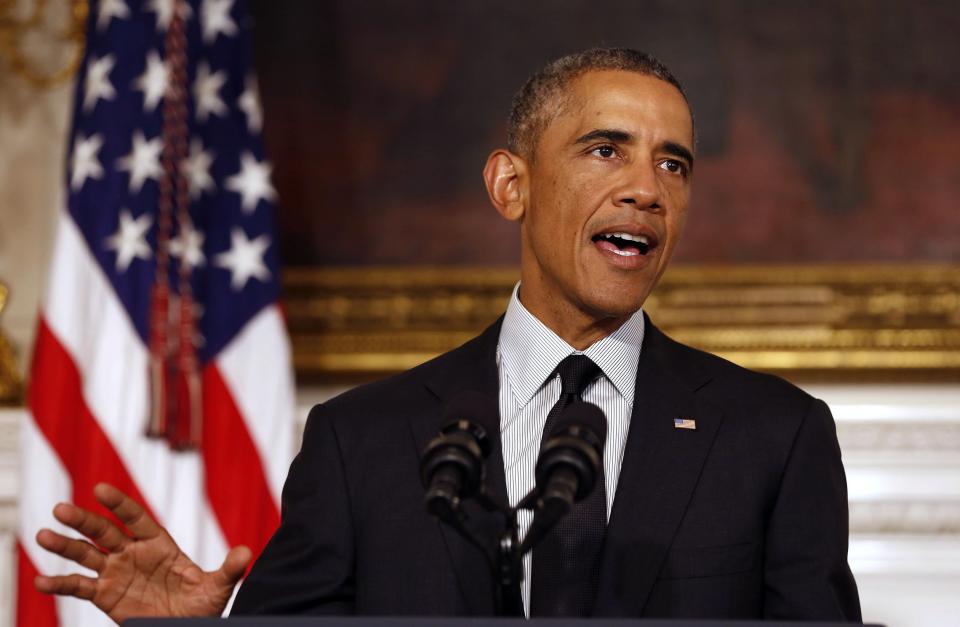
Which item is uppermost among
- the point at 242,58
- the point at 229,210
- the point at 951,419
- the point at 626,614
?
the point at 242,58

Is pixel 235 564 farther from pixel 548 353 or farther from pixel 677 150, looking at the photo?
pixel 677 150

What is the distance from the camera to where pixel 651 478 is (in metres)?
2.04

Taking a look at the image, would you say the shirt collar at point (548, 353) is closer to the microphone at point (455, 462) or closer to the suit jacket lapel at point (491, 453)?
the suit jacket lapel at point (491, 453)

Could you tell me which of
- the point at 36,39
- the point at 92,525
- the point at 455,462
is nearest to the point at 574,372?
the point at 455,462

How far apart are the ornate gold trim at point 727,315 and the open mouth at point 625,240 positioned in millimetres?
1681

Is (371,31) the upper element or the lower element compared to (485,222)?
upper

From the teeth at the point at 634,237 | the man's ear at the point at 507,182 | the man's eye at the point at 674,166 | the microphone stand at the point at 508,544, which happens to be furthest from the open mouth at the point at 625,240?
the microphone stand at the point at 508,544

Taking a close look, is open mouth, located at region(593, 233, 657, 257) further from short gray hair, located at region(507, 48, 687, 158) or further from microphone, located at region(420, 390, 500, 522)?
microphone, located at region(420, 390, 500, 522)

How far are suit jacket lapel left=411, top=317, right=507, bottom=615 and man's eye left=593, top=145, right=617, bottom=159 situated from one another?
16.8 inches

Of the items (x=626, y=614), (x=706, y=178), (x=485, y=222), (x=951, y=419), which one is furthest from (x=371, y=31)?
(x=626, y=614)

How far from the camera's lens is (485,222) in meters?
4.04

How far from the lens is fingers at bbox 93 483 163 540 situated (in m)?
1.97

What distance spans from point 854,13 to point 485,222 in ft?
4.65

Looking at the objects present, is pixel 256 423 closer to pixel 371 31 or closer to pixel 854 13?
pixel 371 31
